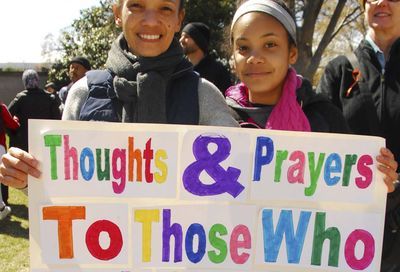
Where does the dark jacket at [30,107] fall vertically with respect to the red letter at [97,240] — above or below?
above

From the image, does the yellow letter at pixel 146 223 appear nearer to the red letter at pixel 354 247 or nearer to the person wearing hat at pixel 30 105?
the red letter at pixel 354 247

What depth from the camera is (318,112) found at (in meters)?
1.87

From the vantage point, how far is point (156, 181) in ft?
Answer: 5.38

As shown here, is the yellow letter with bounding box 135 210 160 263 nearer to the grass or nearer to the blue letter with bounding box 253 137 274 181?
the blue letter with bounding box 253 137 274 181

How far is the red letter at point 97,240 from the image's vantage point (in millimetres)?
1630

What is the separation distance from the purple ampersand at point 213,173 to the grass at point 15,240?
297 cm

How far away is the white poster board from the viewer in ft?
5.28

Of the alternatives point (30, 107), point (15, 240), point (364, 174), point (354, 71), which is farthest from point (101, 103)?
point (30, 107)

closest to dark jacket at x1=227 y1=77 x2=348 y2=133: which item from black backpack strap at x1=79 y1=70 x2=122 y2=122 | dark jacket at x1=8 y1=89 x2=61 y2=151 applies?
black backpack strap at x1=79 y1=70 x2=122 y2=122

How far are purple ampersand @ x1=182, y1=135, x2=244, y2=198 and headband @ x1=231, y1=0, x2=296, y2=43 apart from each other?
0.53 m

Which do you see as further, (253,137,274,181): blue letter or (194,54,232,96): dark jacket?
(194,54,232,96): dark jacket

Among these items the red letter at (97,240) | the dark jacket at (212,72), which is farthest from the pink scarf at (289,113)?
the dark jacket at (212,72)

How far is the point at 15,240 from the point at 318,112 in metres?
3.94

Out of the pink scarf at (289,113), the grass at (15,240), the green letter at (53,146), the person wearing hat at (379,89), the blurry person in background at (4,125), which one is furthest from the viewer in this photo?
the blurry person in background at (4,125)
